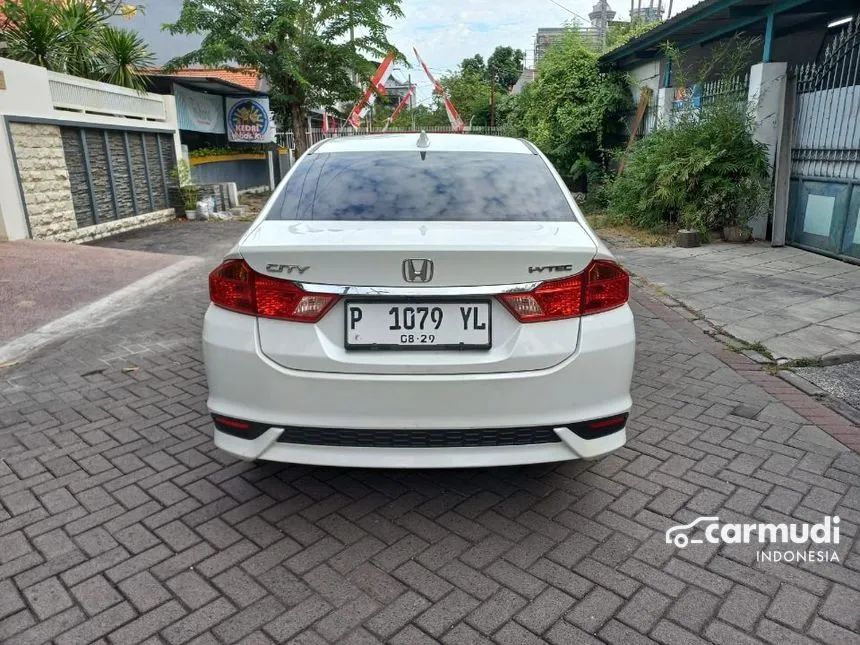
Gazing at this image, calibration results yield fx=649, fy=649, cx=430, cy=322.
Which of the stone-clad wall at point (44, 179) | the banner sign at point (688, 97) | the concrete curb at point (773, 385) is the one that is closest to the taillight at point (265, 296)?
the concrete curb at point (773, 385)

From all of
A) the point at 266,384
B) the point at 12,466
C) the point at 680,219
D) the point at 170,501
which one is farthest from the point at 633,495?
the point at 680,219

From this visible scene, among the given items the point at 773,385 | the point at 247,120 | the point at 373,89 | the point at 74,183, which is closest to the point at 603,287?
the point at 773,385

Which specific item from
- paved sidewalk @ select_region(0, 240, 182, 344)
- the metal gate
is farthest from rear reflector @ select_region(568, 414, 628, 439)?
the metal gate

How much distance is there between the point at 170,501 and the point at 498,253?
74.0 inches

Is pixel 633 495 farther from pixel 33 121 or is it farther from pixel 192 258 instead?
pixel 33 121

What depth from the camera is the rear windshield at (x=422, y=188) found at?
9.63 feet

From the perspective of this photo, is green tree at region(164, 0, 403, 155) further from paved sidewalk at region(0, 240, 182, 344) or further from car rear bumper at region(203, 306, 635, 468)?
car rear bumper at region(203, 306, 635, 468)

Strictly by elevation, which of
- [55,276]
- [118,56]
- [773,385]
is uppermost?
[118,56]

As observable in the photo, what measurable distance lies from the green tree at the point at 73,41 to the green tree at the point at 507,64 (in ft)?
150

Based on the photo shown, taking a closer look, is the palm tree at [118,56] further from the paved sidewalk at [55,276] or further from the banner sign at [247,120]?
the paved sidewalk at [55,276]

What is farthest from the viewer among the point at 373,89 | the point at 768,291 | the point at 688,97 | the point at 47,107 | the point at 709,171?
the point at 373,89

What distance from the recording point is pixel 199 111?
1808cm

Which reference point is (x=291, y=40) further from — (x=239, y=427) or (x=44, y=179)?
(x=239, y=427)

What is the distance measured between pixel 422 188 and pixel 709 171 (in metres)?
7.97
